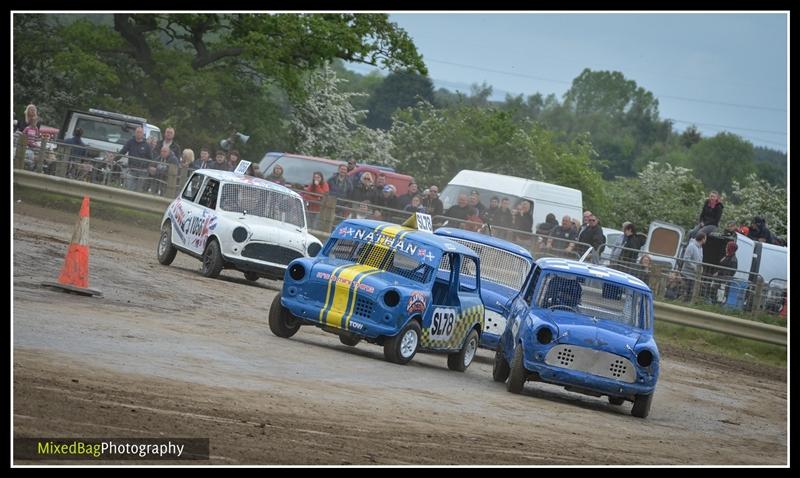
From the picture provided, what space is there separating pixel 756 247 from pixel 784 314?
317 cm

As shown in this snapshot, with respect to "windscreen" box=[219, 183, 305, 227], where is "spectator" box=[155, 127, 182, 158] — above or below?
above

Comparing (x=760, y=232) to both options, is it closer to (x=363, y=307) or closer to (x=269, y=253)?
(x=269, y=253)

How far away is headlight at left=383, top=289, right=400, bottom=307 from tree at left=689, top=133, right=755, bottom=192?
112550mm

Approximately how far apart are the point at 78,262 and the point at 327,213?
41.2ft

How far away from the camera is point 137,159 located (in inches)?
1158

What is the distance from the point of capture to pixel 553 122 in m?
172

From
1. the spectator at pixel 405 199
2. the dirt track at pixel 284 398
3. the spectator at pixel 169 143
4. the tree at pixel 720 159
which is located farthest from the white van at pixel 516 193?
the tree at pixel 720 159

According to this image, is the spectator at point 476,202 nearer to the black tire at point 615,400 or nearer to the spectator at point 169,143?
the spectator at point 169,143

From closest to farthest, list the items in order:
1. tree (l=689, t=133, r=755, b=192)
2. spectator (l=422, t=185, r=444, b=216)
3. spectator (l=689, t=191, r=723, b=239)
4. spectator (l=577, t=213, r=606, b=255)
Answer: spectator (l=577, t=213, r=606, b=255)
spectator (l=689, t=191, r=723, b=239)
spectator (l=422, t=185, r=444, b=216)
tree (l=689, t=133, r=755, b=192)

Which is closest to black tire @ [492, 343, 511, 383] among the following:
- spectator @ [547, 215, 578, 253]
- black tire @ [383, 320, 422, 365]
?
black tire @ [383, 320, 422, 365]

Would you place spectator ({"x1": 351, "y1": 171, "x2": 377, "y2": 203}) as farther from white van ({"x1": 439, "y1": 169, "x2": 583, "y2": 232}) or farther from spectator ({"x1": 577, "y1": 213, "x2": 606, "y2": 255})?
spectator ({"x1": 577, "y1": 213, "x2": 606, "y2": 255})

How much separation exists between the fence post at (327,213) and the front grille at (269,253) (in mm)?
6706

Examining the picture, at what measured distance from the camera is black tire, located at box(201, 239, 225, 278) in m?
21.9

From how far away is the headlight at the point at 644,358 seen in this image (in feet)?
49.0
